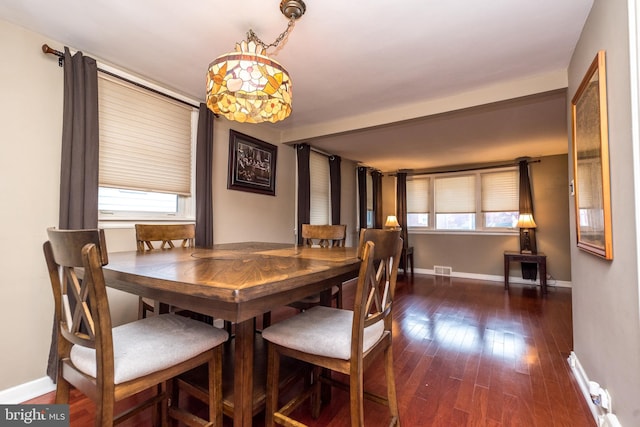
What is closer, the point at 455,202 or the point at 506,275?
the point at 506,275

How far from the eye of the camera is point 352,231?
5.43m

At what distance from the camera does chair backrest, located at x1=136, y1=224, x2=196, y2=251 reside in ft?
6.54

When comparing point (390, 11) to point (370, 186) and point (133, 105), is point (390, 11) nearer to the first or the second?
point (133, 105)

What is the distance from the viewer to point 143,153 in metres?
2.34

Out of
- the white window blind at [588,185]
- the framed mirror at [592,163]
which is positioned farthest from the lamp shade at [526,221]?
the white window blind at [588,185]

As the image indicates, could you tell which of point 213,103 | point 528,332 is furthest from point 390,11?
point 528,332

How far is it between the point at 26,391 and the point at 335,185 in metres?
3.94

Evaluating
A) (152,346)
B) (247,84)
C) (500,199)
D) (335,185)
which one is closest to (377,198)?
(335,185)

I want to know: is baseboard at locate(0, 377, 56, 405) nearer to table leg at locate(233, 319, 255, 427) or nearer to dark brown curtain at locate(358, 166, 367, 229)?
table leg at locate(233, 319, 255, 427)

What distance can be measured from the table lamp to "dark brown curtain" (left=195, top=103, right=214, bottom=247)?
15.5 ft

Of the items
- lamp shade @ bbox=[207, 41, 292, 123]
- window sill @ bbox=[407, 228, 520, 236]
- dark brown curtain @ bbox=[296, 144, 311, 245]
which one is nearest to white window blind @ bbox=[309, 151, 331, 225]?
dark brown curtain @ bbox=[296, 144, 311, 245]

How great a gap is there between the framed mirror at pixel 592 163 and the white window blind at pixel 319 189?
122 inches

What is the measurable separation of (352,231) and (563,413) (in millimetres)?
4025

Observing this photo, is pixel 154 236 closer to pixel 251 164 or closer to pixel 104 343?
pixel 104 343
